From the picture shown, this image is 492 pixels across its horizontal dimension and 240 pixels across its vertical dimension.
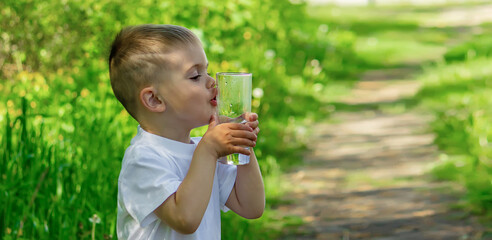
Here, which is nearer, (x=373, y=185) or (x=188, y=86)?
(x=188, y=86)

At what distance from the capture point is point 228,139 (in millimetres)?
1854

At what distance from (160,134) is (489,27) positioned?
12572 millimetres

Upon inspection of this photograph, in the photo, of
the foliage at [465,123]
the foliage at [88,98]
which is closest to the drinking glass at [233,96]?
the foliage at [88,98]

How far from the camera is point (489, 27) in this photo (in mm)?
13375

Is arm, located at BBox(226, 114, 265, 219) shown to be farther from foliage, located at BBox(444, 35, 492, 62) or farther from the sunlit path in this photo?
foliage, located at BBox(444, 35, 492, 62)

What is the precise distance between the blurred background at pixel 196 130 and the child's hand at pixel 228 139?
2.69ft

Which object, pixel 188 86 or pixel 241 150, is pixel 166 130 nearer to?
pixel 188 86

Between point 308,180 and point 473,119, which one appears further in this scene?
point 473,119

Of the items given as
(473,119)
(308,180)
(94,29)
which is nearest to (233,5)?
(94,29)

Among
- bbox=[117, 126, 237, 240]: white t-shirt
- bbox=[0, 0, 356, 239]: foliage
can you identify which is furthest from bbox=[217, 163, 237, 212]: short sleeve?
bbox=[0, 0, 356, 239]: foliage

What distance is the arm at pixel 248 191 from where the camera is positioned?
2080mm

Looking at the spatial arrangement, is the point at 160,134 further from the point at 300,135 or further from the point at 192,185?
the point at 300,135

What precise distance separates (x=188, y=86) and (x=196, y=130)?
2.34m

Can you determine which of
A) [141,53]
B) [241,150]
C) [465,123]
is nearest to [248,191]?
[241,150]
